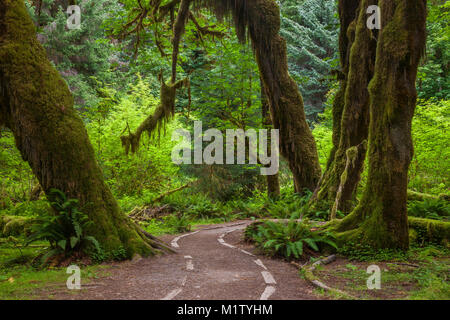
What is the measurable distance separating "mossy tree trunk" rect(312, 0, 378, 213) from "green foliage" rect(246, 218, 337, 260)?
Answer: 2.18 metres

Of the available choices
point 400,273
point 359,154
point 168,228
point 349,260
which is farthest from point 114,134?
point 400,273

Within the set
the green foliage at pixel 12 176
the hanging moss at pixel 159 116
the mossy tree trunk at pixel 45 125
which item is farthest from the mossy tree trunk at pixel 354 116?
the green foliage at pixel 12 176

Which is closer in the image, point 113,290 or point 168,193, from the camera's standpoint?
point 113,290

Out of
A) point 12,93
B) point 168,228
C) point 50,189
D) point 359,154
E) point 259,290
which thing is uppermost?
point 12,93

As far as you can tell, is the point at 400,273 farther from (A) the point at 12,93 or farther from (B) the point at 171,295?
(A) the point at 12,93

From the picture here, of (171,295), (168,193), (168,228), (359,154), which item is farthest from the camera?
(168,193)

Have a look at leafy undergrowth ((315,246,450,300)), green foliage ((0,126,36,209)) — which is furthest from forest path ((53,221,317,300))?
green foliage ((0,126,36,209))

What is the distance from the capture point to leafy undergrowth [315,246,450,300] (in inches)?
169

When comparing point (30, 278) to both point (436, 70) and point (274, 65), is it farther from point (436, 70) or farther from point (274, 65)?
point (436, 70)

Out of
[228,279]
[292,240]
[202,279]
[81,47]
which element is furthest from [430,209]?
[81,47]

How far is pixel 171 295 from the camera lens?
4.50 m

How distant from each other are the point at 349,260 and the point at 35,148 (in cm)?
678

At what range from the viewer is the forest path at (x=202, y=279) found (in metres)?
4.55

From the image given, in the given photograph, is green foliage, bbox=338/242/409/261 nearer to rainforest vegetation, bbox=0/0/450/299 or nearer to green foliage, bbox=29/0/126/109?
rainforest vegetation, bbox=0/0/450/299
